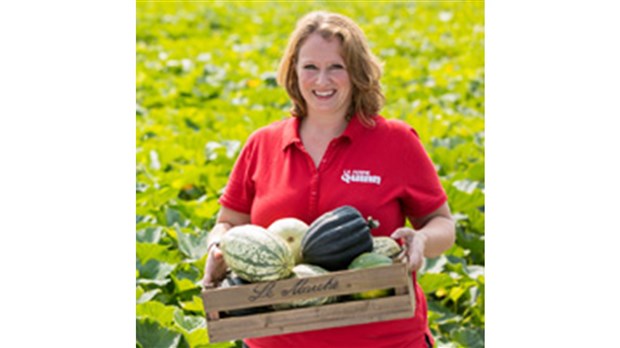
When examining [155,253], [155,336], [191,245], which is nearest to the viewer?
[155,336]

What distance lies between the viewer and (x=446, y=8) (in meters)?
17.3

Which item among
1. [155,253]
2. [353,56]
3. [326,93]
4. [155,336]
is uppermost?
[353,56]

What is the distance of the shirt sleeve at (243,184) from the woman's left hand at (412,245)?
769 millimetres

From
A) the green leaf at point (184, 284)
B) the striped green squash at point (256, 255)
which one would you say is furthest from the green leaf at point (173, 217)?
the striped green squash at point (256, 255)

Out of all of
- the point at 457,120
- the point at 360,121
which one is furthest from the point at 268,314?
the point at 457,120

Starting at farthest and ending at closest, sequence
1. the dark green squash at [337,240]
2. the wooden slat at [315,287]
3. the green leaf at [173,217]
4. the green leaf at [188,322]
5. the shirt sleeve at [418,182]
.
Result: the green leaf at [173,217] < the green leaf at [188,322] < the shirt sleeve at [418,182] < the dark green squash at [337,240] < the wooden slat at [315,287]

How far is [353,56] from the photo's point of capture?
3.16 meters

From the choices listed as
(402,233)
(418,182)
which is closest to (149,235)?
(418,182)

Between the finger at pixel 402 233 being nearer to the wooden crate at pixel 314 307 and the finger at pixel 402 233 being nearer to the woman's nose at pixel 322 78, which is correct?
the wooden crate at pixel 314 307

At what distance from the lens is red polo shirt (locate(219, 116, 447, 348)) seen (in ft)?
10.3

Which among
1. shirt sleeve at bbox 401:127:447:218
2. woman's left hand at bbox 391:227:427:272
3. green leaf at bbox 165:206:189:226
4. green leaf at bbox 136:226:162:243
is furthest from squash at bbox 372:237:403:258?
green leaf at bbox 165:206:189:226

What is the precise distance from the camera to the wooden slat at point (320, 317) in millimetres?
2744

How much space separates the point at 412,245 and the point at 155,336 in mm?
1763

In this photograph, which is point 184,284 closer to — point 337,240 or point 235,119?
point 337,240
